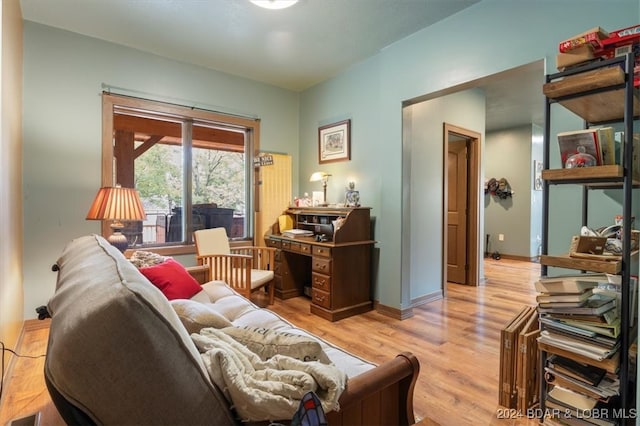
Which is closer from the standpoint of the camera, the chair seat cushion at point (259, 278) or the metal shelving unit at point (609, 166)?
the metal shelving unit at point (609, 166)

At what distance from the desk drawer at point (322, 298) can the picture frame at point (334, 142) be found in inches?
64.4

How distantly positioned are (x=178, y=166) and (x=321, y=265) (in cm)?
210

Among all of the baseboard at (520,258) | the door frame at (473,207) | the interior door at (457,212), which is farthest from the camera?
the baseboard at (520,258)

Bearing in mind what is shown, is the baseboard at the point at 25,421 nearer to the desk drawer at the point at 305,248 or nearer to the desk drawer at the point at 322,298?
the desk drawer at the point at 322,298

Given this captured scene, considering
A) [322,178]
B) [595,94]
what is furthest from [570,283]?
[322,178]

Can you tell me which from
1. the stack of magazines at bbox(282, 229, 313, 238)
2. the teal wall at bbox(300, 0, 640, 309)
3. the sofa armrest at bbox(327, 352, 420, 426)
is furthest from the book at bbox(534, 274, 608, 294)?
the stack of magazines at bbox(282, 229, 313, 238)

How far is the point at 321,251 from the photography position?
10.7 ft

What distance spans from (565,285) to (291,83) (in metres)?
3.82

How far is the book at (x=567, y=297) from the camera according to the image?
147cm

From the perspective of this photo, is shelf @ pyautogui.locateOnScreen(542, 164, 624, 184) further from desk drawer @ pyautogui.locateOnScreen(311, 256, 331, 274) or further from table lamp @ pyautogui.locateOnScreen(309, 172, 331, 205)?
table lamp @ pyautogui.locateOnScreen(309, 172, 331, 205)

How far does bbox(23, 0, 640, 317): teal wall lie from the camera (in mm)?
2334

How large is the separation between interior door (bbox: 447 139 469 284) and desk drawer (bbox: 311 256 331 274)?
7.80 feet

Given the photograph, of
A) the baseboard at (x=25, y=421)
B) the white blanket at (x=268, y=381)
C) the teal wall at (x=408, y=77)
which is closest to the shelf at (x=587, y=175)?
the teal wall at (x=408, y=77)

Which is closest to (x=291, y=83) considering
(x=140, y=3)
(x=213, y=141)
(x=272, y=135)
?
(x=272, y=135)
